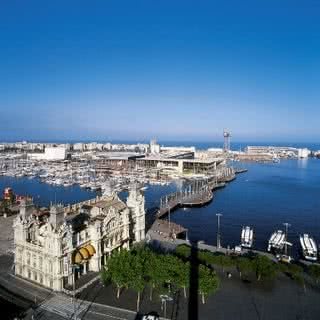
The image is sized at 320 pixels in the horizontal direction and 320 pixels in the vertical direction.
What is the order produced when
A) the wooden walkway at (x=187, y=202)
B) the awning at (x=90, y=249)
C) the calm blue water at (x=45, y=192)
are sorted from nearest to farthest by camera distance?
1. the awning at (x=90, y=249)
2. the wooden walkway at (x=187, y=202)
3. the calm blue water at (x=45, y=192)

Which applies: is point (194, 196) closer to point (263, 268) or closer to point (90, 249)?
point (263, 268)

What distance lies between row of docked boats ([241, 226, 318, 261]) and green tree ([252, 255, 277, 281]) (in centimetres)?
2108

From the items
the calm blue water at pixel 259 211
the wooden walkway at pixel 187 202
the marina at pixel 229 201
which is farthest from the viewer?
the wooden walkway at pixel 187 202

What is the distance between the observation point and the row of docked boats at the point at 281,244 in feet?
217

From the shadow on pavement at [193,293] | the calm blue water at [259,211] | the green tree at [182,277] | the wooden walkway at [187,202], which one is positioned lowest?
the calm blue water at [259,211]

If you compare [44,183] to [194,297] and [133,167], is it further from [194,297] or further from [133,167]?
[194,297]

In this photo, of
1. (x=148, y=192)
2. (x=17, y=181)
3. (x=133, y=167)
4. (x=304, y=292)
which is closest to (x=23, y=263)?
(x=304, y=292)

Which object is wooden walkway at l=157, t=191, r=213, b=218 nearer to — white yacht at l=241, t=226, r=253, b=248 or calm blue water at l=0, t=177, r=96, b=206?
white yacht at l=241, t=226, r=253, b=248

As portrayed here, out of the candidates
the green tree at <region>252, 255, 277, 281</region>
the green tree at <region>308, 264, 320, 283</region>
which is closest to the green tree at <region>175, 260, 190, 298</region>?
the green tree at <region>252, 255, 277, 281</region>

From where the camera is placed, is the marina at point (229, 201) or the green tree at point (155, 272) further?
the marina at point (229, 201)

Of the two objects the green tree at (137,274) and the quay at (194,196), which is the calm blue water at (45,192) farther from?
the green tree at (137,274)

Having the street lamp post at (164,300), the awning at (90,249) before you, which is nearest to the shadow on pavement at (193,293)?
the street lamp post at (164,300)

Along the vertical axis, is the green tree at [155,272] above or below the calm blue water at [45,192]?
above

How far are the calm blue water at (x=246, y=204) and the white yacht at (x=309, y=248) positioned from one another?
2.79 m
